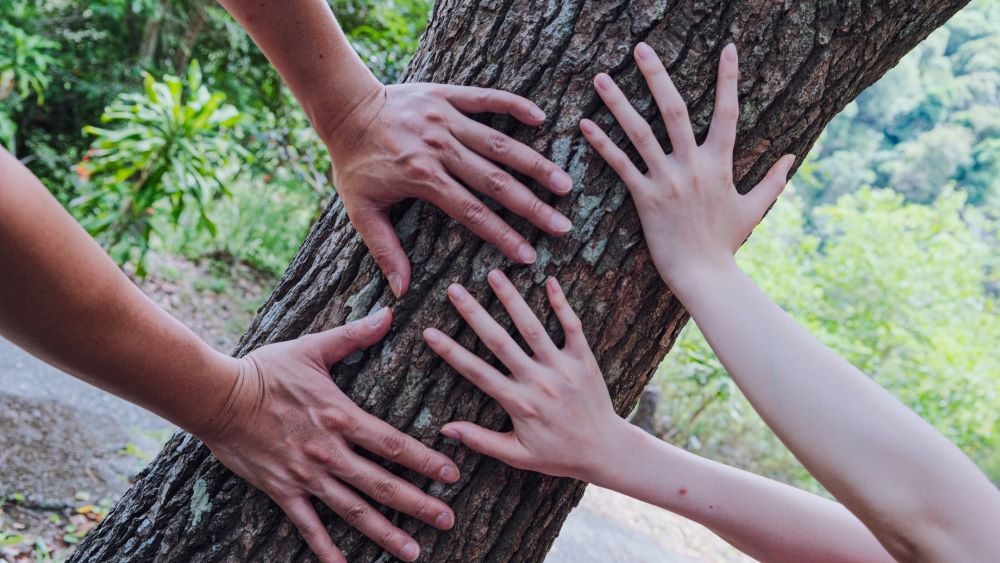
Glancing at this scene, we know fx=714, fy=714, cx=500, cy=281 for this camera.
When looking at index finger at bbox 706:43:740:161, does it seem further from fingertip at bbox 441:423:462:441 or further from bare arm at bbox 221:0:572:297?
fingertip at bbox 441:423:462:441

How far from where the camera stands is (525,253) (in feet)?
4.13

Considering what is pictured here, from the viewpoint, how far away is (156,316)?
3.61ft

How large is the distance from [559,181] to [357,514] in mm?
688

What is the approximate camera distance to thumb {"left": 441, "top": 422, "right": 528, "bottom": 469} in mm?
1265

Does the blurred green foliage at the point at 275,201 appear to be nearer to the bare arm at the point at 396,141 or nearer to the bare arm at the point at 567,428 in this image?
the bare arm at the point at 396,141

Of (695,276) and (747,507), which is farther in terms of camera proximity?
(747,507)

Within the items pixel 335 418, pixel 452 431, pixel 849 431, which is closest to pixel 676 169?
pixel 849 431

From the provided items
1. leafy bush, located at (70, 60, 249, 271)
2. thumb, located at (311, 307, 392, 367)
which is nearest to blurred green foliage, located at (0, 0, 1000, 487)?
leafy bush, located at (70, 60, 249, 271)

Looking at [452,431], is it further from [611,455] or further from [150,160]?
[150,160]

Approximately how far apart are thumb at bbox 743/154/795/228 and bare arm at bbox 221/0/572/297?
13.9 inches

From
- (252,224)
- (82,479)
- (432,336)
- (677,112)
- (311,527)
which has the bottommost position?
(82,479)

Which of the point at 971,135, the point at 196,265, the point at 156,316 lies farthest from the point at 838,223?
the point at 971,135

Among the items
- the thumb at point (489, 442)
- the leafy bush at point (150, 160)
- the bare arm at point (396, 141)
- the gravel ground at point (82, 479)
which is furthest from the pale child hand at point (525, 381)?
the leafy bush at point (150, 160)

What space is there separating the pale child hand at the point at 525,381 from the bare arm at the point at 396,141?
0.33 feet
